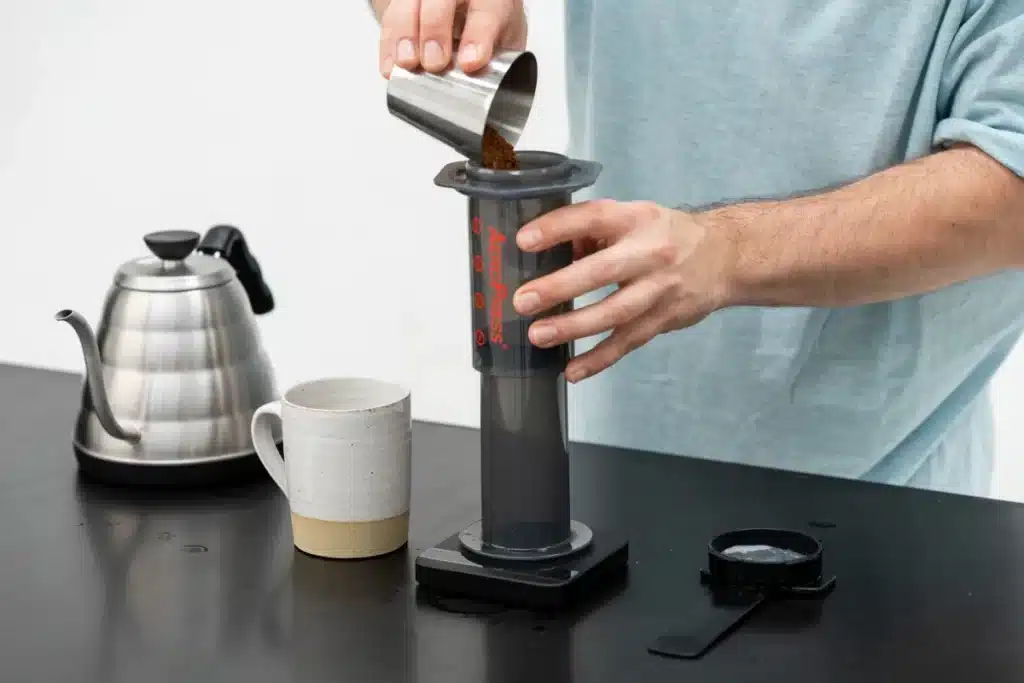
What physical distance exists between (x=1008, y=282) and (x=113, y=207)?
236 centimetres

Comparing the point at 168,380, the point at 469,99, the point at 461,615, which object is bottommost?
the point at 461,615

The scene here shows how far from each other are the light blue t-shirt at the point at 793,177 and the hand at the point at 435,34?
432mm

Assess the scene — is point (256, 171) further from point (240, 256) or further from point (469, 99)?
point (469, 99)

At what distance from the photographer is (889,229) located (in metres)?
1.45

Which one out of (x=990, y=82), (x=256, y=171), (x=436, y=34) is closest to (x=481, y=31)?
(x=436, y=34)

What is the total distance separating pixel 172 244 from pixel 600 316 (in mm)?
492

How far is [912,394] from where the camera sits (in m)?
1.76

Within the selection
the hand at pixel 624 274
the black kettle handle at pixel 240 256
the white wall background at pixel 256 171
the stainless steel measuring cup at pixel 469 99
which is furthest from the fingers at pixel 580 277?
the white wall background at pixel 256 171

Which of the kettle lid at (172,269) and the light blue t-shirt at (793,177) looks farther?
the light blue t-shirt at (793,177)

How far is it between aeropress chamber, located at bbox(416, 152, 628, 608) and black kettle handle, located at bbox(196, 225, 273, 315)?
458 millimetres

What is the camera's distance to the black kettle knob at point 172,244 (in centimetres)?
149

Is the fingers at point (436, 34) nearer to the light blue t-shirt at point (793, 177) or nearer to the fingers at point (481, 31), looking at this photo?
the fingers at point (481, 31)

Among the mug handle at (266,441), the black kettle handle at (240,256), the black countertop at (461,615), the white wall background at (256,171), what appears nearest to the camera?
the black countertop at (461,615)

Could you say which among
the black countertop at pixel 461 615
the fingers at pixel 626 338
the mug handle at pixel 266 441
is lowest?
the black countertop at pixel 461 615
